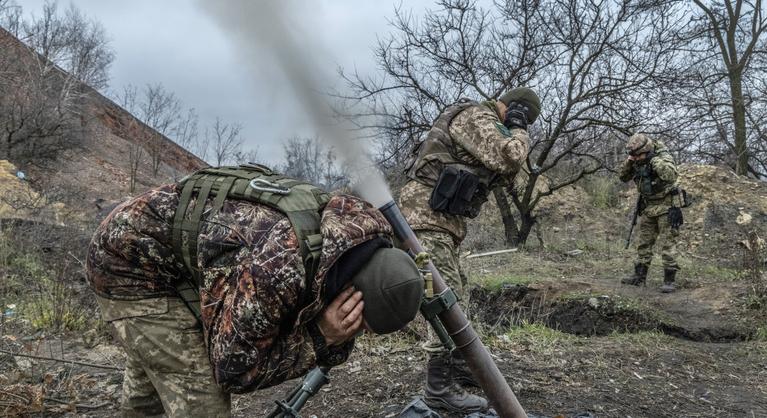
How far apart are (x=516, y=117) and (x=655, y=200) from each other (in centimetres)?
472

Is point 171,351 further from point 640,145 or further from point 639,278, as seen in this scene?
point 639,278

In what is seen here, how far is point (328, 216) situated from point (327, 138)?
1.34ft

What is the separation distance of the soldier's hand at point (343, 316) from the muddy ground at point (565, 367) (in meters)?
1.62

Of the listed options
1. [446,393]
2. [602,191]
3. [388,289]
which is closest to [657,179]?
[446,393]

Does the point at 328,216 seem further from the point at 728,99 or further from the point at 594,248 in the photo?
the point at 728,99

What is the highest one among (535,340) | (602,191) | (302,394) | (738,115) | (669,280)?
(738,115)

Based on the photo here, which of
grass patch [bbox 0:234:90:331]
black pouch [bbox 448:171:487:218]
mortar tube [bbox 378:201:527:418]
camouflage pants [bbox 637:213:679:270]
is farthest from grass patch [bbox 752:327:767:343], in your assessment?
grass patch [bbox 0:234:90:331]

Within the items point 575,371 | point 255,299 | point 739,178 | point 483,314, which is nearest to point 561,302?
point 483,314

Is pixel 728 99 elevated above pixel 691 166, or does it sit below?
above

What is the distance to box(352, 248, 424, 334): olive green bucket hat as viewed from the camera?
143cm

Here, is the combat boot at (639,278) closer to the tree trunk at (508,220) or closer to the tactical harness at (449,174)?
the tree trunk at (508,220)

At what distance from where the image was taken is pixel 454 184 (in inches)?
123

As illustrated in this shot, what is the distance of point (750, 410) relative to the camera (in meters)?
3.18

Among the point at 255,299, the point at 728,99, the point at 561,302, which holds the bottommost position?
the point at 561,302
